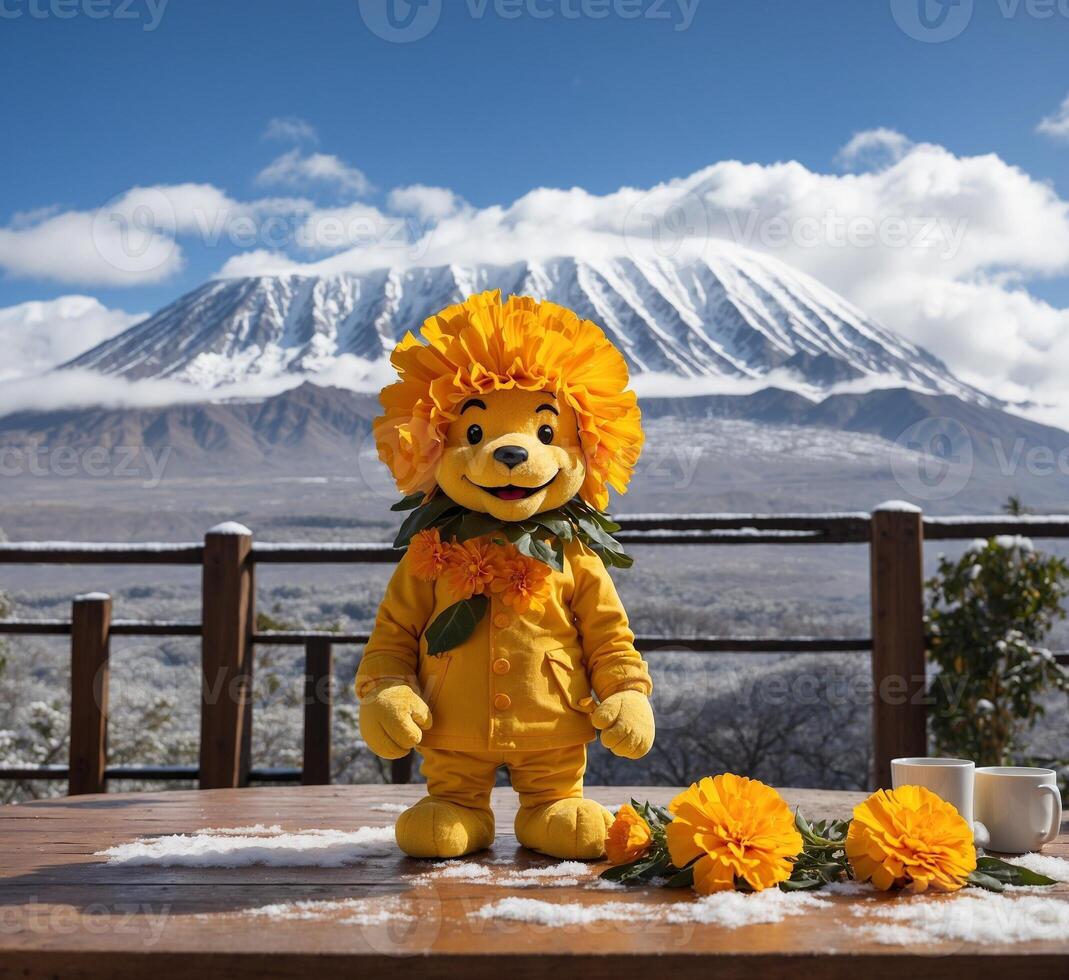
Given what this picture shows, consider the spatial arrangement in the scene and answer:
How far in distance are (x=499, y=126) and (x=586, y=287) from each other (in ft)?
29.2

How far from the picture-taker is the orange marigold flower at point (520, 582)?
4.61 ft

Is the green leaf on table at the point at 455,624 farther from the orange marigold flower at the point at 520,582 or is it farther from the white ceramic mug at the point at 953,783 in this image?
the white ceramic mug at the point at 953,783

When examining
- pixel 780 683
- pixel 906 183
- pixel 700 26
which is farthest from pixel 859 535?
pixel 906 183

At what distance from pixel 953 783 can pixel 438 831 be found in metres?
0.66

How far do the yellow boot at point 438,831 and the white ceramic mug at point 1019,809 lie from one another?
668 mm

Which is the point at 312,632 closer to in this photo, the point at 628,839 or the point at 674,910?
the point at 628,839

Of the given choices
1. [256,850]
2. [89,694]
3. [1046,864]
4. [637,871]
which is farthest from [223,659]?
[1046,864]

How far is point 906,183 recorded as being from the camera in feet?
152

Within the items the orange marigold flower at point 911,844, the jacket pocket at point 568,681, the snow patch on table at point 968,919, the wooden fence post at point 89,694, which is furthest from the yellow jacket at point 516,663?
the wooden fence post at point 89,694

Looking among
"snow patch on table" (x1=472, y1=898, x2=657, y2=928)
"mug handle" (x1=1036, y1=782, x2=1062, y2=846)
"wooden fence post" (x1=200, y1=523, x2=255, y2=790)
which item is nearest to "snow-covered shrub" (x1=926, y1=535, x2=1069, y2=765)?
"mug handle" (x1=1036, y1=782, x2=1062, y2=846)

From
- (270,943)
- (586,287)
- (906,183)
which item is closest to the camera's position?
(270,943)

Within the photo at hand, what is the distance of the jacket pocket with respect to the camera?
54.7 inches

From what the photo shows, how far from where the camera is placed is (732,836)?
3.78 ft

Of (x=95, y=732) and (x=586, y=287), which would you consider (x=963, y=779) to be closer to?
(x=95, y=732)
